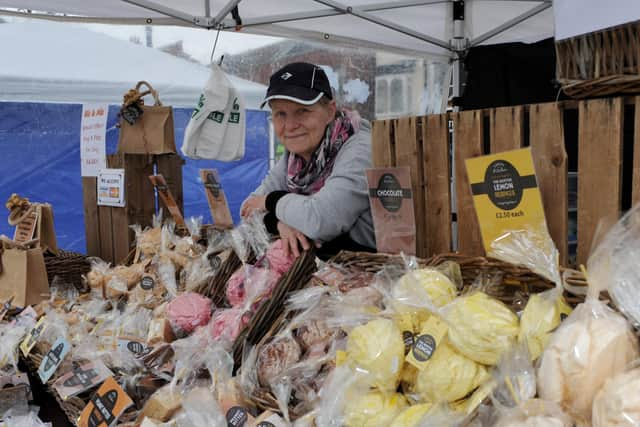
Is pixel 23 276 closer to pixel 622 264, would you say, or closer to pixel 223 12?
pixel 223 12

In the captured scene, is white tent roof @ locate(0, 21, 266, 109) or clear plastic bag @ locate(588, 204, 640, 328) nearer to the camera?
clear plastic bag @ locate(588, 204, 640, 328)

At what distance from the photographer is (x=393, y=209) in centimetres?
150

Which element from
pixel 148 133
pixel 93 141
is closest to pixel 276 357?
pixel 148 133

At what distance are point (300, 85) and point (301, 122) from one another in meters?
0.14

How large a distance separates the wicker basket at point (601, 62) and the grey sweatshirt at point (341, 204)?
33.3 inches

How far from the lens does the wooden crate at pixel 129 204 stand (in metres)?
2.87

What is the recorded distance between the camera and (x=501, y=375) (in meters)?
0.92

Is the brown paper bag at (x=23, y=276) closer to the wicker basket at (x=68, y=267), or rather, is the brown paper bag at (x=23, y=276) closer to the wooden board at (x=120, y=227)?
the wicker basket at (x=68, y=267)

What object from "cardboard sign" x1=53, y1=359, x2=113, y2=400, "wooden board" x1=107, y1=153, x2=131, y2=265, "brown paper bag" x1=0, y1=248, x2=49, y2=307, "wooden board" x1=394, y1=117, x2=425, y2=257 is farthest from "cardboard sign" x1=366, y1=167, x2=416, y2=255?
"brown paper bag" x1=0, y1=248, x2=49, y2=307

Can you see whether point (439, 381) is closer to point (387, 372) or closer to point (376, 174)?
point (387, 372)

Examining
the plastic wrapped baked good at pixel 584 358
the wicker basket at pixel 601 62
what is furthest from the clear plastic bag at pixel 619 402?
the wicker basket at pixel 601 62

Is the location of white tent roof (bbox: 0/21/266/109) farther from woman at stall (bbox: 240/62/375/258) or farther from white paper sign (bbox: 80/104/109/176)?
woman at stall (bbox: 240/62/375/258)

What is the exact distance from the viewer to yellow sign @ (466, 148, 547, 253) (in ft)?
3.76

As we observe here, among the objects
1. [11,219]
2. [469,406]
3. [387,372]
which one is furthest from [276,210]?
[11,219]
